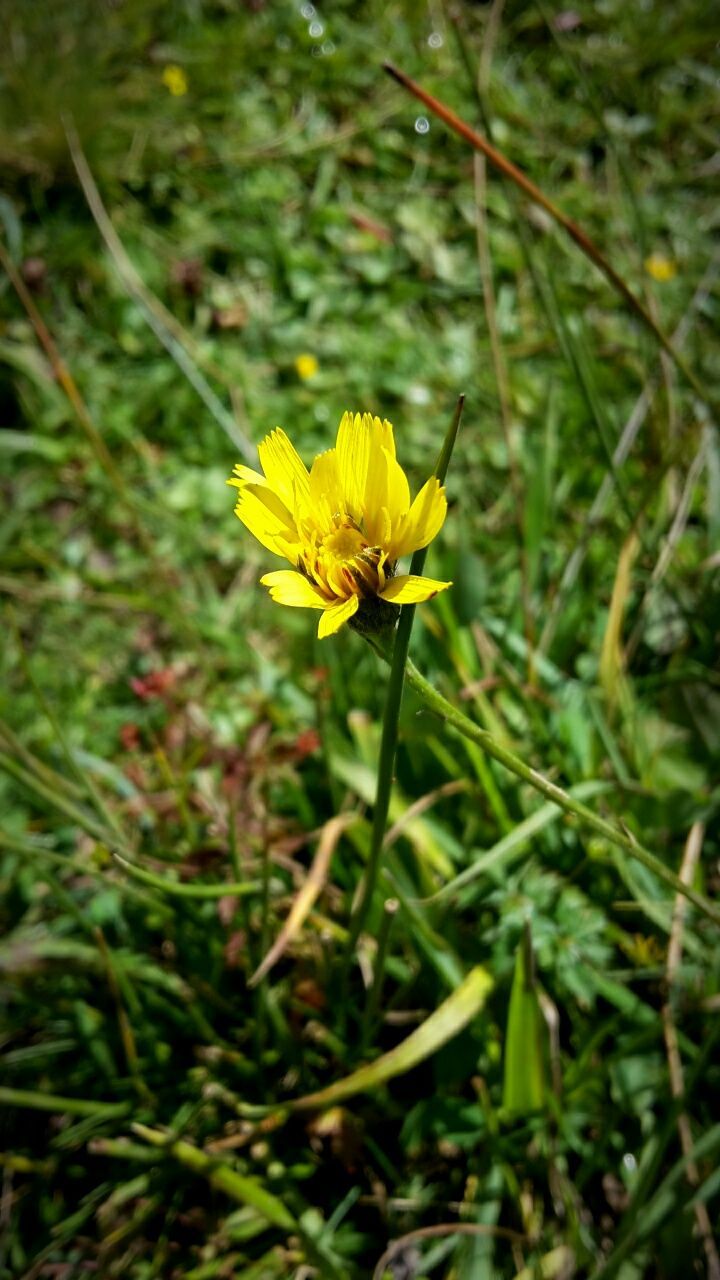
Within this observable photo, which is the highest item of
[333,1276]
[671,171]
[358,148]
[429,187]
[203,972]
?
[358,148]

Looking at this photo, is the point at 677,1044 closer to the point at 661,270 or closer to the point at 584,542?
the point at 584,542

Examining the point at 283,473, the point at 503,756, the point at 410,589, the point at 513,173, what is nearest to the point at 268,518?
the point at 283,473

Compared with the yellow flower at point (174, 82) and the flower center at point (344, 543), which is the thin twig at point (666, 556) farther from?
the yellow flower at point (174, 82)

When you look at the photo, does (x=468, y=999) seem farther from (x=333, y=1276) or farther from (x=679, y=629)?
(x=679, y=629)

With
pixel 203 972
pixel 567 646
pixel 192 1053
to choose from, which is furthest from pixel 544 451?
pixel 192 1053

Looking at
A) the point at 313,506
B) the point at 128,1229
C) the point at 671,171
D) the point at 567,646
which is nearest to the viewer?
the point at 313,506

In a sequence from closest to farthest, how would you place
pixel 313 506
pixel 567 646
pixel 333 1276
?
pixel 313 506, pixel 333 1276, pixel 567 646
